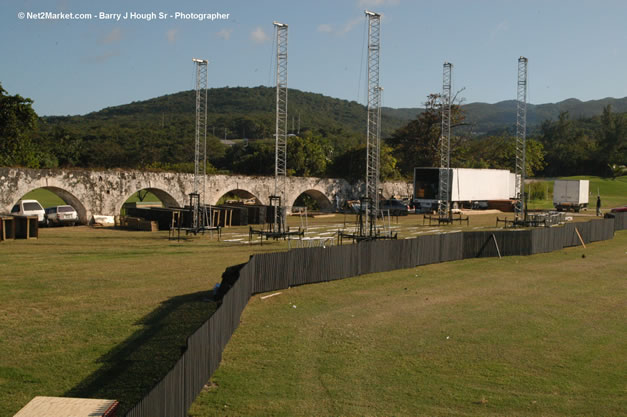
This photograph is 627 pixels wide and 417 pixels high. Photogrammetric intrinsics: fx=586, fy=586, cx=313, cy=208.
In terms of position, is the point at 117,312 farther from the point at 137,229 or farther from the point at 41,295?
the point at 137,229

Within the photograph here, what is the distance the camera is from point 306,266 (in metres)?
21.3

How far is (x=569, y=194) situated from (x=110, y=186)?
46.7m

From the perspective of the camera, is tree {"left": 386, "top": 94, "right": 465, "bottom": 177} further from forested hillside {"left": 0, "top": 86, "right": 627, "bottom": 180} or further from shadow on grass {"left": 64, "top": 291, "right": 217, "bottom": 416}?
shadow on grass {"left": 64, "top": 291, "right": 217, "bottom": 416}

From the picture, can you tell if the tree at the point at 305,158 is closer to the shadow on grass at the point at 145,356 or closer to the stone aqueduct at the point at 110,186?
the stone aqueduct at the point at 110,186

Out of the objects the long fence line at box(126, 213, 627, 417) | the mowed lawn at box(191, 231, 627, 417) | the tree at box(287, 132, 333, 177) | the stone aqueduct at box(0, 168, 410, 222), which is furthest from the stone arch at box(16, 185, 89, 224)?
the tree at box(287, 132, 333, 177)

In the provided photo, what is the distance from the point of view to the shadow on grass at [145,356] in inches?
421

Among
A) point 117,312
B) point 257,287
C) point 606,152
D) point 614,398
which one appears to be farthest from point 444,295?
point 606,152

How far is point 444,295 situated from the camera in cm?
2069

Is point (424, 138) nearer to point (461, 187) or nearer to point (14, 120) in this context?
point (461, 187)

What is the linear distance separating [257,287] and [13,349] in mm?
7978

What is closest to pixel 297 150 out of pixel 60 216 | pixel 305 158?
pixel 305 158

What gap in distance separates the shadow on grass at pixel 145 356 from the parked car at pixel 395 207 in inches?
1598

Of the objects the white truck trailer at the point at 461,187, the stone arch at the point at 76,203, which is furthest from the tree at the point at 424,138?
the stone arch at the point at 76,203

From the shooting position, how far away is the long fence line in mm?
9180
